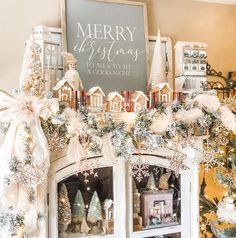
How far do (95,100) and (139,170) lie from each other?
1.68 ft

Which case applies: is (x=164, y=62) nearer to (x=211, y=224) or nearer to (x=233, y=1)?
(x=233, y=1)

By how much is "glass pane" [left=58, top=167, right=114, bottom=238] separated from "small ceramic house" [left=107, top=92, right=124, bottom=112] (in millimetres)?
358

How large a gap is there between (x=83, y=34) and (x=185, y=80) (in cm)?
78

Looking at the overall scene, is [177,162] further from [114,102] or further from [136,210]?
[114,102]

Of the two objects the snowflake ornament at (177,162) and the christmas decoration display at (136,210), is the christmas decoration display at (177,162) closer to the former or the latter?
the snowflake ornament at (177,162)

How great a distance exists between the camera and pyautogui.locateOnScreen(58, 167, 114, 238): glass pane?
2.15 meters

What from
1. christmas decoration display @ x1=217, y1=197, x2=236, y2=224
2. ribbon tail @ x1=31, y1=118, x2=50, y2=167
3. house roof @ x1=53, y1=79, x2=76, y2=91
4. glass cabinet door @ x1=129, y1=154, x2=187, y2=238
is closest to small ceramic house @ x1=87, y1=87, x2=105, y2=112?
house roof @ x1=53, y1=79, x2=76, y2=91

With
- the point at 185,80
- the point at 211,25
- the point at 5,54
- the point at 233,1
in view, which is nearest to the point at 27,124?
the point at 5,54

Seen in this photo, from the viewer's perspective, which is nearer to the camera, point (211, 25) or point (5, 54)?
point (5, 54)

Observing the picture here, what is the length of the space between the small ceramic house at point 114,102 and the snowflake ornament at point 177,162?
1.56 feet

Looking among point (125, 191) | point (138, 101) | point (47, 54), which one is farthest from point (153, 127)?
point (47, 54)

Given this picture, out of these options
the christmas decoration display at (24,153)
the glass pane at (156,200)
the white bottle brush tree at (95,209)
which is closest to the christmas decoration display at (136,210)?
the glass pane at (156,200)

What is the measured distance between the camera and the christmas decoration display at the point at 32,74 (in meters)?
1.98

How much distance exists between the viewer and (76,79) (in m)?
2.23
